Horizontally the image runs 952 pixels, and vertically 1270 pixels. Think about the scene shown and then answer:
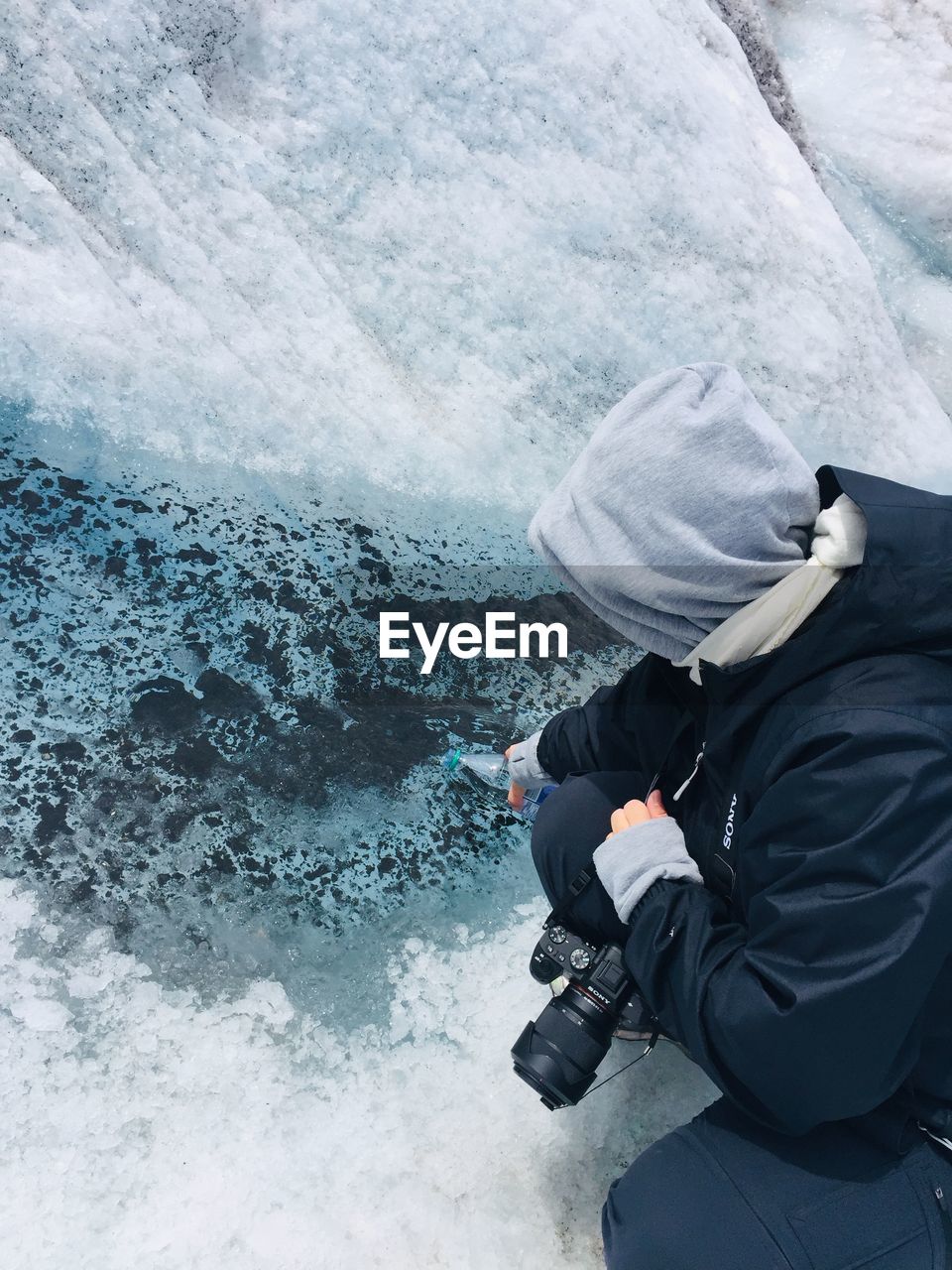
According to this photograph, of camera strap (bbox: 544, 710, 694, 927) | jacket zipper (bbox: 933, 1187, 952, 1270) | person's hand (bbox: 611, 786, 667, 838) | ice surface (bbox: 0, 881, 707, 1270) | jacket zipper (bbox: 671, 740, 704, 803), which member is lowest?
ice surface (bbox: 0, 881, 707, 1270)

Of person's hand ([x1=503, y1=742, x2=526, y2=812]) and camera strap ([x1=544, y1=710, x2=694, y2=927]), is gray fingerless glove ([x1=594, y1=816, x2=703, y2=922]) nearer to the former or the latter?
camera strap ([x1=544, y1=710, x2=694, y2=927])

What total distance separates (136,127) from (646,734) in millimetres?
2132

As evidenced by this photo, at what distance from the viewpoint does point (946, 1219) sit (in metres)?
1.25

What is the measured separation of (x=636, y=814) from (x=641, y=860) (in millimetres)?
107

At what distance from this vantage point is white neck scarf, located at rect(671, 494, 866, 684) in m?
1.14

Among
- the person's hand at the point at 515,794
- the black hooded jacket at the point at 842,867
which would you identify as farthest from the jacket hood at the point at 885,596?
the person's hand at the point at 515,794

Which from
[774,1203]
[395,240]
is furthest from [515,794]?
[395,240]

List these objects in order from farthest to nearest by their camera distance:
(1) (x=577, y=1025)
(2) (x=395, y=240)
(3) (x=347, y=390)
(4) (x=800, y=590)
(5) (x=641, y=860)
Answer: (2) (x=395, y=240) < (3) (x=347, y=390) < (1) (x=577, y=1025) < (5) (x=641, y=860) < (4) (x=800, y=590)

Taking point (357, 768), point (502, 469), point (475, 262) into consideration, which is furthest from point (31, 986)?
point (475, 262)

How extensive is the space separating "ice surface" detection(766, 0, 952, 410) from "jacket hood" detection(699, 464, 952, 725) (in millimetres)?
2832

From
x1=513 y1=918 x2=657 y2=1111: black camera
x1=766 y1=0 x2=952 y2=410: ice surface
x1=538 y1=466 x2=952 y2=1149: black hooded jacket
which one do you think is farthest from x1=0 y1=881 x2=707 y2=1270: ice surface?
x1=766 y1=0 x2=952 y2=410: ice surface

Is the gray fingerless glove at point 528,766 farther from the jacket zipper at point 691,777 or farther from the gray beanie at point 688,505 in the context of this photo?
the gray beanie at point 688,505

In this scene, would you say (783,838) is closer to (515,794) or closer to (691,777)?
(691,777)

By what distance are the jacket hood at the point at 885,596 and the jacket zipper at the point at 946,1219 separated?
694 millimetres
